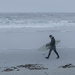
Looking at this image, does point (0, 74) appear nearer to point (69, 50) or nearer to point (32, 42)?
point (69, 50)

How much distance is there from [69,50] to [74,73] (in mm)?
9090

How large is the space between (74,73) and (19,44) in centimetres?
1174

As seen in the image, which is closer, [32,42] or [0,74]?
[0,74]

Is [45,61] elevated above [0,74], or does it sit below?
below

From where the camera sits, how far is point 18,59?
44.1 feet

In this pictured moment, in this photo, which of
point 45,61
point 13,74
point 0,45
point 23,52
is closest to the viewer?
point 13,74

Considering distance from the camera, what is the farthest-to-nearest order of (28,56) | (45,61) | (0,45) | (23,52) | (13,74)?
(0,45) → (23,52) → (28,56) → (45,61) → (13,74)

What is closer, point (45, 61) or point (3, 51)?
point (45, 61)

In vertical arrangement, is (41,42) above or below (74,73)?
below

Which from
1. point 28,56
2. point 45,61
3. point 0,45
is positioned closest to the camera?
point 45,61

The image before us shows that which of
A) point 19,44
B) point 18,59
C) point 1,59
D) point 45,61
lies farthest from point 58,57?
point 19,44

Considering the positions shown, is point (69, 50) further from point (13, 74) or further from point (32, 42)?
point (13, 74)

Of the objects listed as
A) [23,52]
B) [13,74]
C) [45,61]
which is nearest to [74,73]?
[13,74]

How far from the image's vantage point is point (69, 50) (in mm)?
16078
